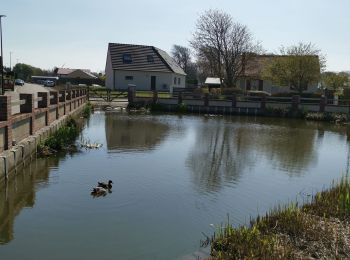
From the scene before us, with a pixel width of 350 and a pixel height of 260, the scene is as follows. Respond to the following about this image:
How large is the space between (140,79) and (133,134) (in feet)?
112

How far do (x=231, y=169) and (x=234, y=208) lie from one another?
428 cm

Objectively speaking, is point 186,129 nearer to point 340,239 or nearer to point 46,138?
point 46,138

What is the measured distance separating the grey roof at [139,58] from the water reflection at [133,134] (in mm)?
26117

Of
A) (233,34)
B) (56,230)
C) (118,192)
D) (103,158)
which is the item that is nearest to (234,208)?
(118,192)

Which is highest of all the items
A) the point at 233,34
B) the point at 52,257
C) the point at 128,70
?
the point at 233,34

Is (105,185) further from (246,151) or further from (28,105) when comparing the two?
(246,151)

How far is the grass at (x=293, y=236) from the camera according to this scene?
6.06m

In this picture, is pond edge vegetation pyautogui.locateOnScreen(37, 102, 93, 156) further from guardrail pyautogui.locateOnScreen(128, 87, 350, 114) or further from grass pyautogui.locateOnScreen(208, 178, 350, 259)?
guardrail pyautogui.locateOnScreen(128, 87, 350, 114)

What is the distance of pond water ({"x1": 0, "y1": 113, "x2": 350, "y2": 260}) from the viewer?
23.6 feet

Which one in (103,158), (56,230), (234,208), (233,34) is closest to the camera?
(56,230)

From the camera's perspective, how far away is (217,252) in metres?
6.32

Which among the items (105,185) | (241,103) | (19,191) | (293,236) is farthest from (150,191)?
(241,103)

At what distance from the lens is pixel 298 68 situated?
1639 inches

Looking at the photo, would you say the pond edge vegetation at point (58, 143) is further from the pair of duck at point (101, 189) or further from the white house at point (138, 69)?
the white house at point (138, 69)
